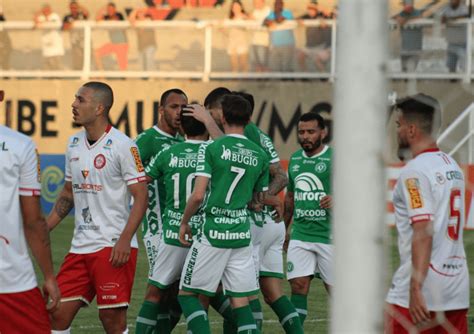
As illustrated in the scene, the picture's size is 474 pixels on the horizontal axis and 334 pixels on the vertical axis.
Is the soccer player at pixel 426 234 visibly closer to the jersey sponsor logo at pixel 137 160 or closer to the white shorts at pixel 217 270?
the white shorts at pixel 217 270

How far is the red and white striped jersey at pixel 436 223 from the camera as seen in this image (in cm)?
555

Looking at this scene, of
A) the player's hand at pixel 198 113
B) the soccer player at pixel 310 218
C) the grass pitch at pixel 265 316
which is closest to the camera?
the player's hand at pixel 198 113

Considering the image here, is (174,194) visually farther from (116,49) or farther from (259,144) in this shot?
(116,49)

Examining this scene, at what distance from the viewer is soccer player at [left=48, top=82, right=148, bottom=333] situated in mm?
7223

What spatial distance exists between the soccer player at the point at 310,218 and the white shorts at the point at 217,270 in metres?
1.55

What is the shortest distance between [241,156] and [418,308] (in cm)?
229

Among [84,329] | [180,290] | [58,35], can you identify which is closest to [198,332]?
[180,290]

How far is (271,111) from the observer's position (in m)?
20.6


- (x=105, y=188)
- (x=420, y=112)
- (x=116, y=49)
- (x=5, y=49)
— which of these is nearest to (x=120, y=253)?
(x=105, y=188)

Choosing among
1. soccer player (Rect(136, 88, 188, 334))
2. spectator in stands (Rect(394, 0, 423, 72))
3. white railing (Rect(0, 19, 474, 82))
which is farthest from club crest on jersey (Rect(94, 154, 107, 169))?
white railing (Rect(0, 19, 474, 82))

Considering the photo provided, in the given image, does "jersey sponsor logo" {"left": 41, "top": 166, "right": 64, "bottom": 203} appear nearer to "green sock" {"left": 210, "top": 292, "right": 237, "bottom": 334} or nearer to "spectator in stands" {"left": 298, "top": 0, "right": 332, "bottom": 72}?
"spectator in stands" {"left": 298, "top": 0, "right": 332, "bottom": 72}

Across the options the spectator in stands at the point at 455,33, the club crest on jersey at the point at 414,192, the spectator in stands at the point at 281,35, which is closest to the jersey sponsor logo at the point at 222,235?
the club crest on jersey at the point at 414,192

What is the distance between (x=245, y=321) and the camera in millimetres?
7613

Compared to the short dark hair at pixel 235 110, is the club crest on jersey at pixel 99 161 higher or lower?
lower
